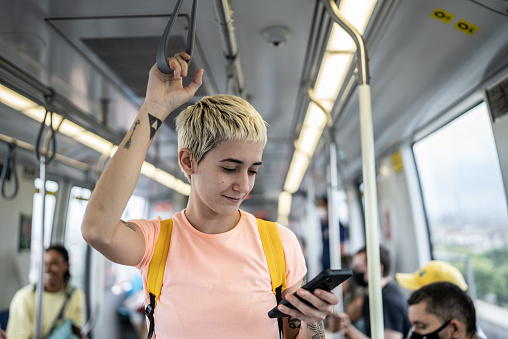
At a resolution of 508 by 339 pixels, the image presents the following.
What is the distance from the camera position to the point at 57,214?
15.7ft

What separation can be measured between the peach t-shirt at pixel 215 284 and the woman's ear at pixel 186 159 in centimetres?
19

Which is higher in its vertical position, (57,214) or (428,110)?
(428,110)

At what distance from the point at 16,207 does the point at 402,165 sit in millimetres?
3672

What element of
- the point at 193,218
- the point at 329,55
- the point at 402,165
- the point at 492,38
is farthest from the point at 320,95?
the point at 193,218

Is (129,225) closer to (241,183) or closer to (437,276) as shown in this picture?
(241,183)

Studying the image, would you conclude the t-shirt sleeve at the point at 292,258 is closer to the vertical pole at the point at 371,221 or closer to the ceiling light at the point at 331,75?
the vertical pole at the point at 371,221

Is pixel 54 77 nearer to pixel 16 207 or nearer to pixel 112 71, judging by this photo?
pixel 112 71

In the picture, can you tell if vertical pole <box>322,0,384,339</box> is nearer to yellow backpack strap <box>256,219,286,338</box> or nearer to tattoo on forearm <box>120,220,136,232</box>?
yellow backpack strap <box>256,219,286,338</box>

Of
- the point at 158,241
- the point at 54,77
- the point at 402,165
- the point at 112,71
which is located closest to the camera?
the point at 158,241

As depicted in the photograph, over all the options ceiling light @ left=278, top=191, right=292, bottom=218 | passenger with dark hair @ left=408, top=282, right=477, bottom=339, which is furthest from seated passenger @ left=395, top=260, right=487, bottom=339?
ceiling light @ left=278, top=191, right=292, bottom=218

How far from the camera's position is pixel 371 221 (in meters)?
1.58

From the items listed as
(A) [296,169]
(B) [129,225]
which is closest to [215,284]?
(B) [129,225]

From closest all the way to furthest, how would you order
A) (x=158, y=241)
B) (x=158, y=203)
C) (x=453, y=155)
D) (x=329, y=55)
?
(x=158, y=241), (x=329, y=55), (x=453, y=155), (x=158, y=203)

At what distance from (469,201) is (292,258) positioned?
2.82 metres
